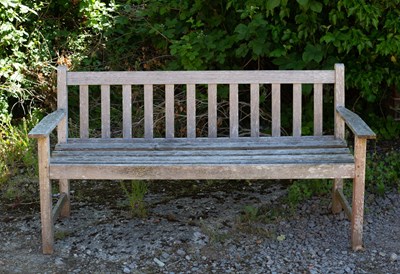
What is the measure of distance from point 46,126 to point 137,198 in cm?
109

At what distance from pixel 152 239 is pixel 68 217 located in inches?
28.1

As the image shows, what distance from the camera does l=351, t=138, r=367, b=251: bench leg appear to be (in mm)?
3814

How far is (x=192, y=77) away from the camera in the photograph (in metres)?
4.46

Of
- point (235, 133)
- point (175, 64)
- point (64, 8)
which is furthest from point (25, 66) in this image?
point (235, 133)

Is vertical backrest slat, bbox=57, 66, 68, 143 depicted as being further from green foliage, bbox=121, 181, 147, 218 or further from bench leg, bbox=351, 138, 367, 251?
bench leg, bbox=351, 138, 367, 251

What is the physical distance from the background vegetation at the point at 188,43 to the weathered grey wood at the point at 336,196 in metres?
1.07

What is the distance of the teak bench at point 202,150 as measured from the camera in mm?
3844

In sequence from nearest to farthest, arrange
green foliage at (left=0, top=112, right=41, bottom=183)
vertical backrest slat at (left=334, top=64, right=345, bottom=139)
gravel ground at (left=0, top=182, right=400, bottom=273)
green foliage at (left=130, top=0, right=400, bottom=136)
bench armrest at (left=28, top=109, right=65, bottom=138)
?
bench armrest at (left=28, top=109, right=65, bottom=138), gravel ground at (left=0, top=182, right=400, bottom=273), vertical backrest slat at (left=334, top=64, right=345, bottom=139), green foliage at (left=130, top=0, right=400, bottom=136), green foliage at (left=0, top=112, right=41, bottom=183)

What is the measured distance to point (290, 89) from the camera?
20.7 feet

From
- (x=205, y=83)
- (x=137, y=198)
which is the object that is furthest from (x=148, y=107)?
(x=137, y=198)

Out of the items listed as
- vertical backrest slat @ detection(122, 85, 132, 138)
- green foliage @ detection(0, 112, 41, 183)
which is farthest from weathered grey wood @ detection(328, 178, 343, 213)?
green foliage @ detection(0, 112, 41, 183)

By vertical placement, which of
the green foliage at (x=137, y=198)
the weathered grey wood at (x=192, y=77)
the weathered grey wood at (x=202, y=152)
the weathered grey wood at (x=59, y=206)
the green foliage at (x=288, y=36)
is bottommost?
the green foliage at (x=137, y=198)

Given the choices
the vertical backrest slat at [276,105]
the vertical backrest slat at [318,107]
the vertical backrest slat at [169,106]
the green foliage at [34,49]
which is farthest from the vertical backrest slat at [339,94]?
the green foliage at [34,49]

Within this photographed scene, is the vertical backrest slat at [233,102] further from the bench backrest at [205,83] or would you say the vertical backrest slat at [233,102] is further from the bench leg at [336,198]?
the bench leg at [336,198]
